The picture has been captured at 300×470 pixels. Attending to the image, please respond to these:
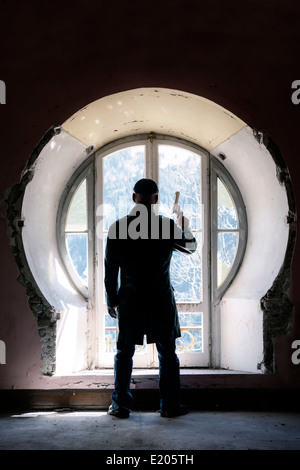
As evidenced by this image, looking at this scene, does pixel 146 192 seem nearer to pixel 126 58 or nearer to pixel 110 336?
pixel 126 58

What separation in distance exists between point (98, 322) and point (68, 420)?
1021mm

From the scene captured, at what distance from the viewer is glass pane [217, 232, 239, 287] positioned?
390 centimetres

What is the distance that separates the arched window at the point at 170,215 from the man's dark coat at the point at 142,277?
0.86 m

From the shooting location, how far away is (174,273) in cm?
398

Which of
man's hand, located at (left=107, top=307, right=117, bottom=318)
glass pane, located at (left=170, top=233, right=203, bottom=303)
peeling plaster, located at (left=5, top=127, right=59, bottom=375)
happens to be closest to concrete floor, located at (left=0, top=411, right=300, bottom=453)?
peeling plaster, located at (left=5, top=127, right=59, bottom=375)

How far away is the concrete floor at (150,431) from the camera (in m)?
2.53

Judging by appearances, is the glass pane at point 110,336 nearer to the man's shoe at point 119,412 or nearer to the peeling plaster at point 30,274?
the peeling plaster at point 30,274

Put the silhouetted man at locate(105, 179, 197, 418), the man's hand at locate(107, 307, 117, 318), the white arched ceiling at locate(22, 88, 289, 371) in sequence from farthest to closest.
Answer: the white arched ceiling at locate(22, 88, 289, 371), the man's hand at locate(107, 307, 117, 318), the silhouetted man at locate(105, 179, 197, 418)

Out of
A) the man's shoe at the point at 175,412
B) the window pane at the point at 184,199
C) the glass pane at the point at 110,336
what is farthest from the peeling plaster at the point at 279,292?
the glass pane at the point at 110,336

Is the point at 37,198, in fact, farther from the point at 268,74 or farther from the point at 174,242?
the point at 268,74

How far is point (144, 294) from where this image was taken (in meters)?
3.04

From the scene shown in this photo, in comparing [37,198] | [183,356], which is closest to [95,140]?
[37,198]

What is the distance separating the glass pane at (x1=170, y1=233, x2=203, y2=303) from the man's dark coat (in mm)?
861

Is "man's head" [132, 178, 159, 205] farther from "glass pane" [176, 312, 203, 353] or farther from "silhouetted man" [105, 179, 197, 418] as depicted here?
"glass pane" [176, 312, 203, 353]
